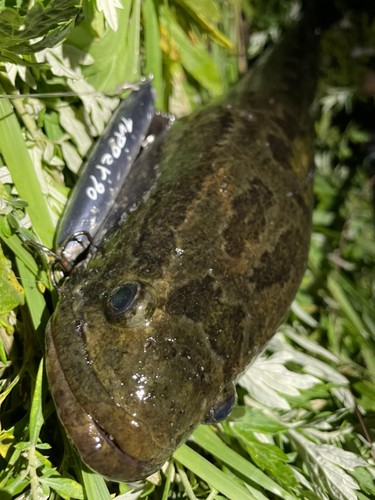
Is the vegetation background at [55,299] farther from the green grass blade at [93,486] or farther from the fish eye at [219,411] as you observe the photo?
the fish eye at [219,411]

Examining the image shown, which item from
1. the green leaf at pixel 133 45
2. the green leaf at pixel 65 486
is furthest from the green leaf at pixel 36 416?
the green leaf at pixel 133 45

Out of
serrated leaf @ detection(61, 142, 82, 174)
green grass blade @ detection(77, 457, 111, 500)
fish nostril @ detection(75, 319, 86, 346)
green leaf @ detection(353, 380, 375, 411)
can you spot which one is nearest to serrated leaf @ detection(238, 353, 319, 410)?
green leaf @ detection(353, 380, 375, 411)

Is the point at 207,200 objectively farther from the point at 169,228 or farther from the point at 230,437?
the point at 230,437

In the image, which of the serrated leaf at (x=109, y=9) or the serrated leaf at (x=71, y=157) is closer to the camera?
the serrated leaf at (x=109, y=9)

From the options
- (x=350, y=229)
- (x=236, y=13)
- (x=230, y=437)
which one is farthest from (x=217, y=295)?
(x=236, y=13)

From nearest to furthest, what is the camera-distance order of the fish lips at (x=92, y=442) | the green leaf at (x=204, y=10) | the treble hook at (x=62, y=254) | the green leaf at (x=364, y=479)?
the fish lips at (x=92, y=442) < the treble hook at (x=62, y=254) < the green leaf at (x=364, y=479) < the green leaf at (x=204, y=10)

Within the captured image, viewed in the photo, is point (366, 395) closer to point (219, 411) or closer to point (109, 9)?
point (219, 411)

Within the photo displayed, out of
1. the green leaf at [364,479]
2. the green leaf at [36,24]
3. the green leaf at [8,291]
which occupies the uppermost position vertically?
the green leaf at [36,24]
